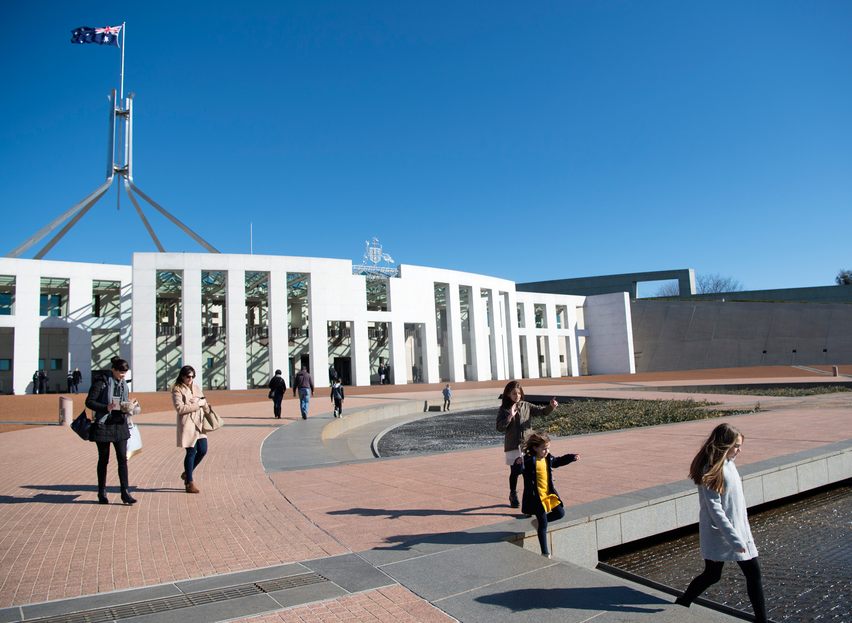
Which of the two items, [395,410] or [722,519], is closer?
[722,519]

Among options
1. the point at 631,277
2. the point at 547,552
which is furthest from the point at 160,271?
the point at 631,277

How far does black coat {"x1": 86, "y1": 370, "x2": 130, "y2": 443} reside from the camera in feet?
20.2

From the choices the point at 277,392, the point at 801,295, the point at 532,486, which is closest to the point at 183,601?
the point at 532,486

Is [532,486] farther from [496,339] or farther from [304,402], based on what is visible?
[496,339]

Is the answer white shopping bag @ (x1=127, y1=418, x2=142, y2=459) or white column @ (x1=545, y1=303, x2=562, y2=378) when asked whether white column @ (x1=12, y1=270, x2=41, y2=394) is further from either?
white column @ (x1=545, y1=303, x2=562, y2=378)

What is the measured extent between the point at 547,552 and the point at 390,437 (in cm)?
1135

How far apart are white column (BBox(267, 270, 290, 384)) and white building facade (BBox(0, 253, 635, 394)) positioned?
0.07 m

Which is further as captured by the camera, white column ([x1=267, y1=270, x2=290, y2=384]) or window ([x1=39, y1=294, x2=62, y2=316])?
window ([x1=39, y1=294, x2=62, y2=316])

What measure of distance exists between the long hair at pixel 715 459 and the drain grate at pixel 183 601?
258 centimetres

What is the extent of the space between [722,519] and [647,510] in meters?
2.03

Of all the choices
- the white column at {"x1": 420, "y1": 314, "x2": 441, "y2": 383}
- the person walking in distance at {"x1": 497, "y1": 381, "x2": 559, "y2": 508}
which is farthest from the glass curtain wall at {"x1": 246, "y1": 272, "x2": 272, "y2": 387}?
the person walking in distance at {"x1": 497, "y1": 381, "x2": 559, "y2": 508}

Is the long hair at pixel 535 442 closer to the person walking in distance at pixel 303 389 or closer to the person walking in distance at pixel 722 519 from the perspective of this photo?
the person walking in distance at pixel 722 519

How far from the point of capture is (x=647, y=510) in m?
5.23

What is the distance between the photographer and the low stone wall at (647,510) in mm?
4688
